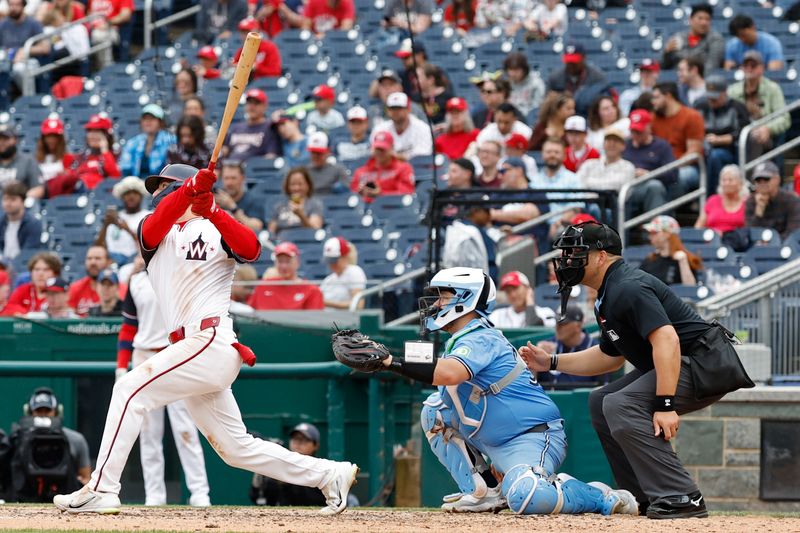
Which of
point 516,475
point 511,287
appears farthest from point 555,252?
point 516,475

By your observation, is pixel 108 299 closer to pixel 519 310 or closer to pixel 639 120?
pixel 519 310

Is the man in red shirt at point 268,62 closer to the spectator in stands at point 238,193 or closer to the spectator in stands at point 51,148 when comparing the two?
the spectator in stands at point 51,148

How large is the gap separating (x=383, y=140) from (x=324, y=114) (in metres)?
1.85

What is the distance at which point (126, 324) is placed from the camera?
32.2ft

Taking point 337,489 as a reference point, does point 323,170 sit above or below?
above

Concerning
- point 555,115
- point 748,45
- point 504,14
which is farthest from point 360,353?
point 504,14

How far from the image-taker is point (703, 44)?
14672 millimetres

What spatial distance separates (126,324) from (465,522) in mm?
3906

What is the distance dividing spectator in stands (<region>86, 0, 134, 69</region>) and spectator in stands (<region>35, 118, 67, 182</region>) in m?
2.83

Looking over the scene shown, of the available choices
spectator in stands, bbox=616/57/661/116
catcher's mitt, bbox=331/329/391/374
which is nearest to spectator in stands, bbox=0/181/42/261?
spectator in stands, bbox=616/57/661/116

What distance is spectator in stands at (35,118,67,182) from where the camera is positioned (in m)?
15.4

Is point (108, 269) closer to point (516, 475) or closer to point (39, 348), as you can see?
point (39, 348)

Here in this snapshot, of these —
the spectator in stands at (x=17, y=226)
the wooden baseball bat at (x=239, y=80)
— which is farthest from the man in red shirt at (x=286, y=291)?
the wooden baseball bat at (x=239, y=80)

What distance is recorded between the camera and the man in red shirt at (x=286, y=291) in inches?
444
